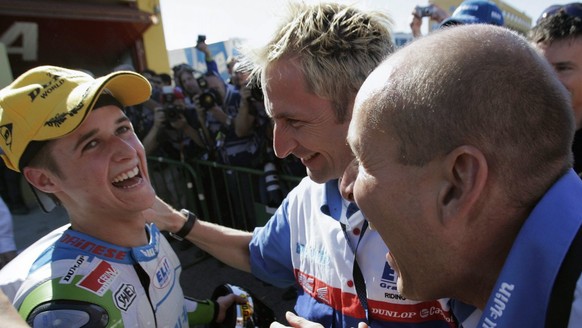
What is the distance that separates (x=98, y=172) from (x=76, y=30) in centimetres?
1055

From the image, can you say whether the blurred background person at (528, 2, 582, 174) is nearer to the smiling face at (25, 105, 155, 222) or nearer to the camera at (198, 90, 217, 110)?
the smiling face at (25, 105, 155, 222)

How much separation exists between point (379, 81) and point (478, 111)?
0.72 ft

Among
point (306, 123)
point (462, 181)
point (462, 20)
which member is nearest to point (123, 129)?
point (306, 123)

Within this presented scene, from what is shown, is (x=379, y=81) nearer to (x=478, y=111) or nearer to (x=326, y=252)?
(x=478, y=111)

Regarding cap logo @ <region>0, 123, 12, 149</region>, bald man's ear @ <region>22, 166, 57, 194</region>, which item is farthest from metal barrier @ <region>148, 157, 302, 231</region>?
cap logo @ <region>0, 123, 12, 149</region>

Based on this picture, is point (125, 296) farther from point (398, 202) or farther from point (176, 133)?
point (176, 133)

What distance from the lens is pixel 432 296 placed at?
0.96 metres

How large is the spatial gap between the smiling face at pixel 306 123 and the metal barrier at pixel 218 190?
2260 mm

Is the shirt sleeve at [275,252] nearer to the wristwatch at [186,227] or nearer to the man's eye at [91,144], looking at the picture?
the wristwatch at [186,227]

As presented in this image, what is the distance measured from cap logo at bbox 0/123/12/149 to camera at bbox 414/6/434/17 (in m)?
4.02

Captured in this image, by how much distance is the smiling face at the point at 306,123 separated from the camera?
1461mm

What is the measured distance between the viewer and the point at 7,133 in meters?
1.42

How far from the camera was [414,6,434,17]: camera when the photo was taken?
13.5ft

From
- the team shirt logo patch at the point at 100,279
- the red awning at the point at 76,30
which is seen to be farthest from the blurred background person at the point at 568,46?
the red awning at the point at 76,30
